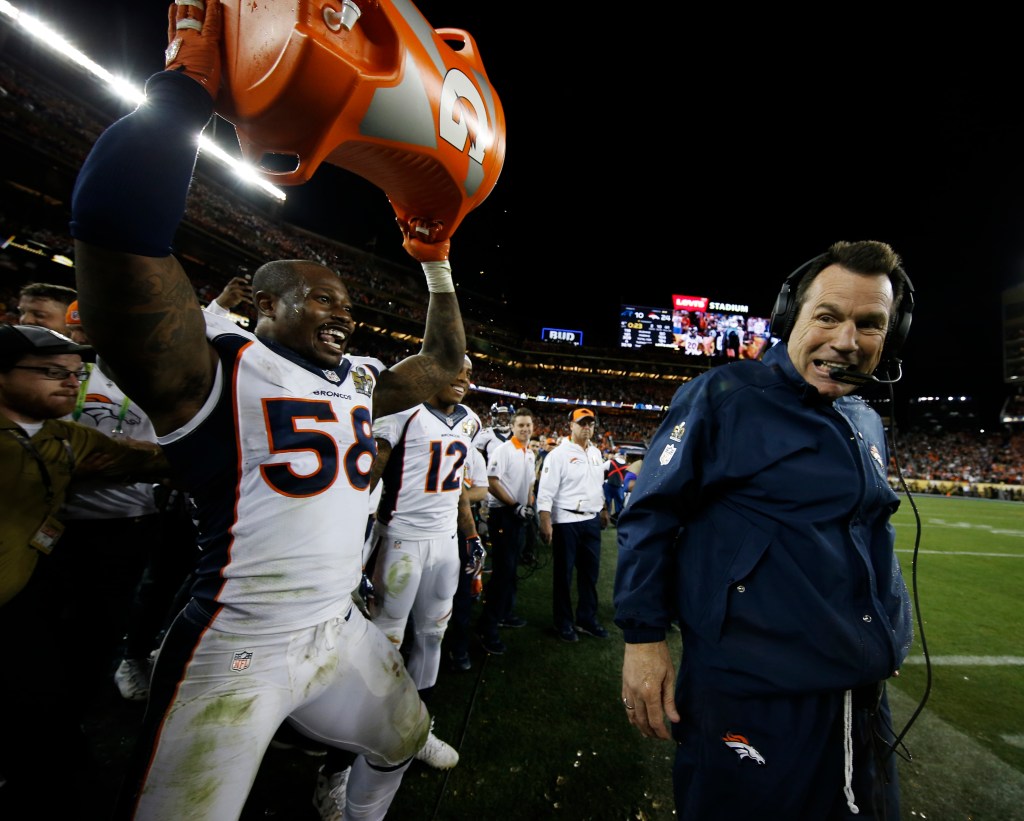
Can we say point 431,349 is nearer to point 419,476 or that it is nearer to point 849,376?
point 419,476

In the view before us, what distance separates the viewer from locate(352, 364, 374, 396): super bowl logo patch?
73.4 inches

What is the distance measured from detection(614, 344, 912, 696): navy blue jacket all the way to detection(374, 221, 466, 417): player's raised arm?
1.24 meters

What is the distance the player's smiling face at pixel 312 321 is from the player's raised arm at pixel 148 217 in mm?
531

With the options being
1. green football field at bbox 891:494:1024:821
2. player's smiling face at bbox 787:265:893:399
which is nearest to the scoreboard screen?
green football field at bbox 891:494:1024:821

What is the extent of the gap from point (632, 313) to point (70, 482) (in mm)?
40434

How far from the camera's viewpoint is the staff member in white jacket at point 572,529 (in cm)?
448

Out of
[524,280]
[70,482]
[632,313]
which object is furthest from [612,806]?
[524,280]

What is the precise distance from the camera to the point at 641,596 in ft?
4.63

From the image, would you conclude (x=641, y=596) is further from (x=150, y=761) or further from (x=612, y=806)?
(x=612, y=806)

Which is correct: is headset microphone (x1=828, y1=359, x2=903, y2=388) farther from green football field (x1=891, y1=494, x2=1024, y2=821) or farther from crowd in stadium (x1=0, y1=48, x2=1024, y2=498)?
crowd in stadium (x1=0, y1=48, x2=1024, y2=498)

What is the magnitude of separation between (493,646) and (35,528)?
129 inches

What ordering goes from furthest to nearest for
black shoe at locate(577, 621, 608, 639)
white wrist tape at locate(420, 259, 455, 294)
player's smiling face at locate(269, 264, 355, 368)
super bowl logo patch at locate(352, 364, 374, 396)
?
black shoe at locate(577, 621, 608, 639) → white wrist tape at locate(420, 259, 455, 294) → super bowl logo patch at locate(352, 364, 374, 396) → player's smiling face at locate(269, 264, 355, 368)

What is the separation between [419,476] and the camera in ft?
10.5

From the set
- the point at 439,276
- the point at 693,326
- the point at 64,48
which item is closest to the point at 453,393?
the point at 439,276
